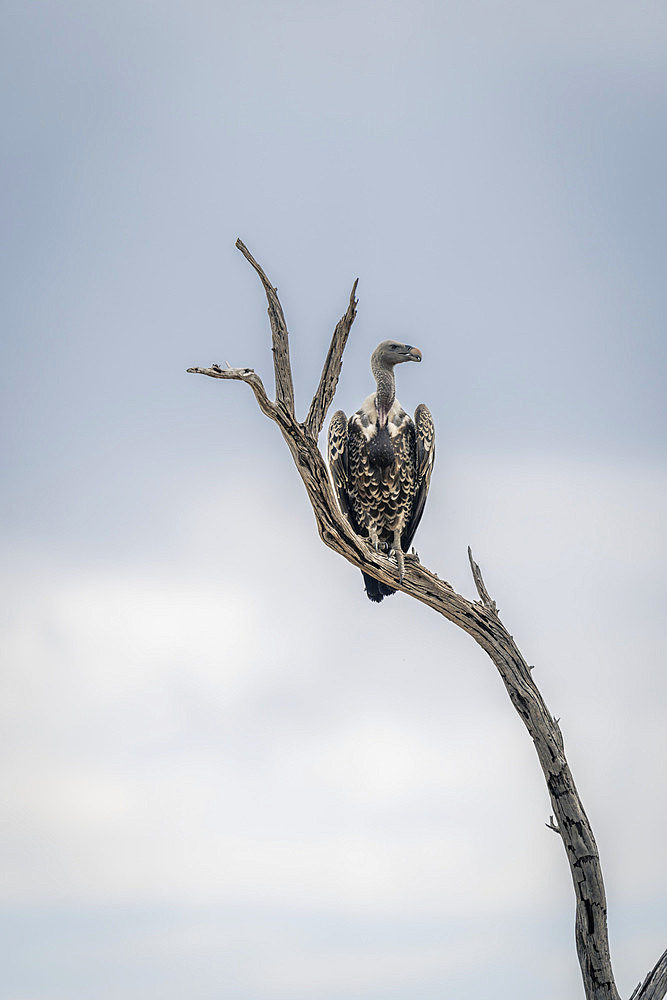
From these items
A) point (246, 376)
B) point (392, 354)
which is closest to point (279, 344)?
point (246, 376)

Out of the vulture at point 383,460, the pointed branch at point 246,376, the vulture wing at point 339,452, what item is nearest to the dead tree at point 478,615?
the pointed branch at point 246,376

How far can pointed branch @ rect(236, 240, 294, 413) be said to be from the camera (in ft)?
15.8

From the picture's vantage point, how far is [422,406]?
19.7 ft

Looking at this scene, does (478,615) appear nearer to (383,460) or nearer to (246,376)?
(383,460)

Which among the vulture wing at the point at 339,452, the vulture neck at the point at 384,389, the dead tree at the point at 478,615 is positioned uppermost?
the vulture neck at the point at 384,389

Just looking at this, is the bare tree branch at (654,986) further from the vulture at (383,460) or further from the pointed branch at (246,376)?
the pointed branch at (246,376)

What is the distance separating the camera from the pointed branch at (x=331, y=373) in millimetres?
4883

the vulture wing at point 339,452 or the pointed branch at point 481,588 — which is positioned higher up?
the vulture wing at point 339,452

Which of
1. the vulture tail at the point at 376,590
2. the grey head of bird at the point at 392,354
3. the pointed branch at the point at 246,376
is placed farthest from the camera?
the vulture tail at the point at 376,590

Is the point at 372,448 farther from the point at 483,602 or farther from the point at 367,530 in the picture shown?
the point at 483,602

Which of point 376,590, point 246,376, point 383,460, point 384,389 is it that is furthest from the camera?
point 376,590

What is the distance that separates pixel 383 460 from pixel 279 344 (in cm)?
118

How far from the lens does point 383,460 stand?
570 centimetres

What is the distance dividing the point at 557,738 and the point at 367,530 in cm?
168
